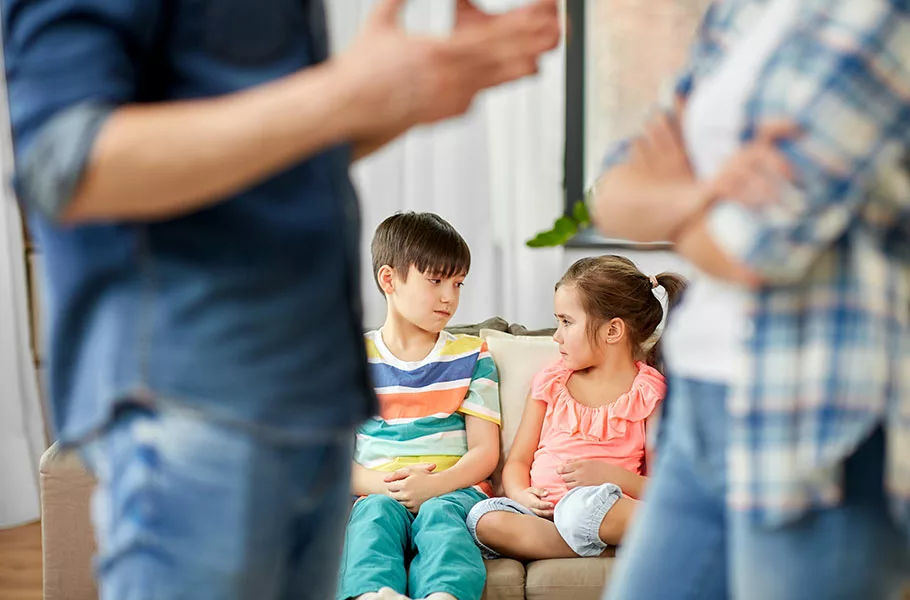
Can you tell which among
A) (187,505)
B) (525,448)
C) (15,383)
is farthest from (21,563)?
(187,505)

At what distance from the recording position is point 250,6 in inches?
29.8

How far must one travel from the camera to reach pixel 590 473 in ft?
7.72

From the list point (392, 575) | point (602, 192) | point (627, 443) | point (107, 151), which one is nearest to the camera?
point (107, 151)

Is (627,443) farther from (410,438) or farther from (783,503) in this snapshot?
(783,503)

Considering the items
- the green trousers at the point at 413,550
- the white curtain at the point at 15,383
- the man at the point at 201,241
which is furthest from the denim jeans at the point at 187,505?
the white curtain at the point at 15,383

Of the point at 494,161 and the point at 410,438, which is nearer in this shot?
the point at 410,438

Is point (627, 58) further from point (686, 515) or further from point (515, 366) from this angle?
point (686, 515)

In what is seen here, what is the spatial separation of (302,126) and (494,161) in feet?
8.90

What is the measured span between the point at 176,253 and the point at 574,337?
1.85 metres

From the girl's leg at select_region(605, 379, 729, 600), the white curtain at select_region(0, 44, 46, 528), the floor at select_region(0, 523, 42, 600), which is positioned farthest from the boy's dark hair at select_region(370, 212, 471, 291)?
the girl's leg at select_region(605, 379, 729, 600)

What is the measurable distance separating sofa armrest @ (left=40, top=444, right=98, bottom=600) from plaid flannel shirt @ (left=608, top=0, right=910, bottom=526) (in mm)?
1731

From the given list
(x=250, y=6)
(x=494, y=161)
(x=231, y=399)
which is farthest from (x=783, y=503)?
(x=494, y=161)

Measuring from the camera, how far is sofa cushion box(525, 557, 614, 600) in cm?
215

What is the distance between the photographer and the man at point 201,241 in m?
0.67
